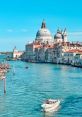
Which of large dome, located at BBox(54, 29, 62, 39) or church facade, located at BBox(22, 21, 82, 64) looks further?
large dome, located at BBox(54, 29, 62, 39)

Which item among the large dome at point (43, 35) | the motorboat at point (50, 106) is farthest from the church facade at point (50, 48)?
the motorboat at point (50, 106)

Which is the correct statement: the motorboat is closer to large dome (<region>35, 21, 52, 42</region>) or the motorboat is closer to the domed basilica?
the domed basilica

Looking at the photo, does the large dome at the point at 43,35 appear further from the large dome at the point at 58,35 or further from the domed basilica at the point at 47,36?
the large dome at the point at 58,35

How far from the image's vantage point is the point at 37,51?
100 meters

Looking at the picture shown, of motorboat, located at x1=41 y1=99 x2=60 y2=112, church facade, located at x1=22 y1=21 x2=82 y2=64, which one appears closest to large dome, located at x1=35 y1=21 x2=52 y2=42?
church facade, located at x1=22 y1=21 x2=82 y2=64

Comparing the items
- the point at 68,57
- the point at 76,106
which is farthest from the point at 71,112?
the point at 68,57

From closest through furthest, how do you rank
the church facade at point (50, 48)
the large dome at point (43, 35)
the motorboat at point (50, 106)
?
the motorboat at point (50, 106)
the church facade at point (50, 48)
the large dome at point (43, 35)

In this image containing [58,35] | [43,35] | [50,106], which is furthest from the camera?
[43,35]

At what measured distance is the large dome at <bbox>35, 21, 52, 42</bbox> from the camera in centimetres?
11100

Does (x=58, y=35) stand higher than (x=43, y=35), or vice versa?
(x=43, y=35)

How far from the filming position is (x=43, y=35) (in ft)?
365

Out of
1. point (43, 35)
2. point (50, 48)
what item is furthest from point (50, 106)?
point (43, 35)

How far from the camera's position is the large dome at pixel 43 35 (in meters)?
111

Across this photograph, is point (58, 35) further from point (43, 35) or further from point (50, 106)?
point (50, 106)
